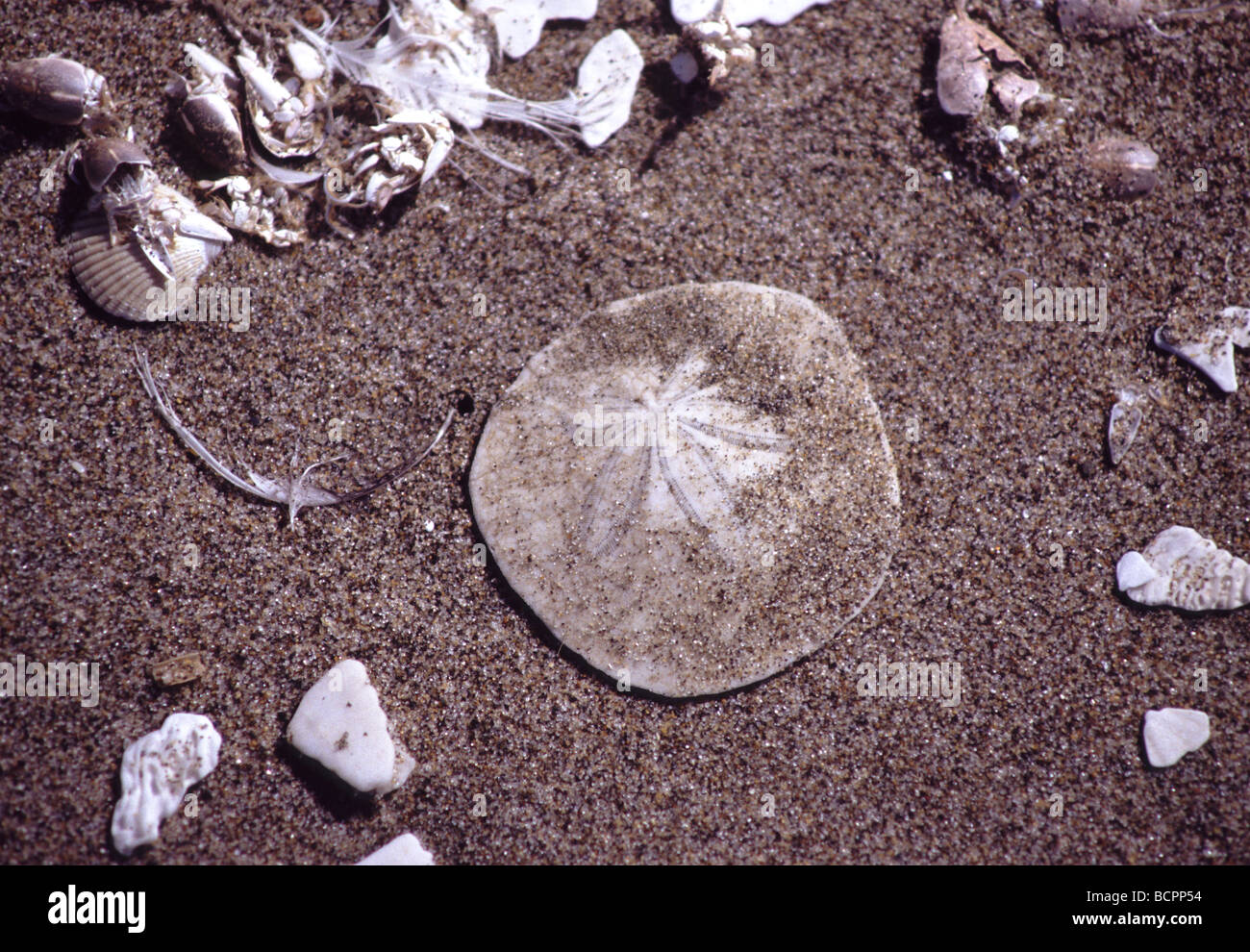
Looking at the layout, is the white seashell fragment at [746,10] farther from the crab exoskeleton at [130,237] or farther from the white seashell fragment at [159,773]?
the white seashell fragment at [159,773]

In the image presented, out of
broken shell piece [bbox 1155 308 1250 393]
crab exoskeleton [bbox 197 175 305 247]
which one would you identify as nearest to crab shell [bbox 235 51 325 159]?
crab exoskeleton [bbox 197 175 305 247]

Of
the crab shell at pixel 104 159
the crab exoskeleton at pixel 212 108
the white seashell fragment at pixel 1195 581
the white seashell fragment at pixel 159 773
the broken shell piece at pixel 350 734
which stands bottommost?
the white seashell fragment at pixel 159 773

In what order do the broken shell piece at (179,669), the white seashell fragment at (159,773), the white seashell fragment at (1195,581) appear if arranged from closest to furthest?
1. the white seashell fragment at (159,773)
2. the broken shell piece at (179,669)
3. the white seashell fragment at (1195,581)

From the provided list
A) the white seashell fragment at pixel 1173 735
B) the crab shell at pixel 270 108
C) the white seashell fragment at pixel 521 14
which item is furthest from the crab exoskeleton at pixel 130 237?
the white seashell fragment at pixel 1173 735

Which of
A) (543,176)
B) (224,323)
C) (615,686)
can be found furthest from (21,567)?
(543,176)

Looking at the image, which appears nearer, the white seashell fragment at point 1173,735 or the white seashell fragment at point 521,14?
the white seashell fragment at point 1173,735

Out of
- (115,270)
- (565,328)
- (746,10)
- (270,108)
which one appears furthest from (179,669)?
(746,10)
